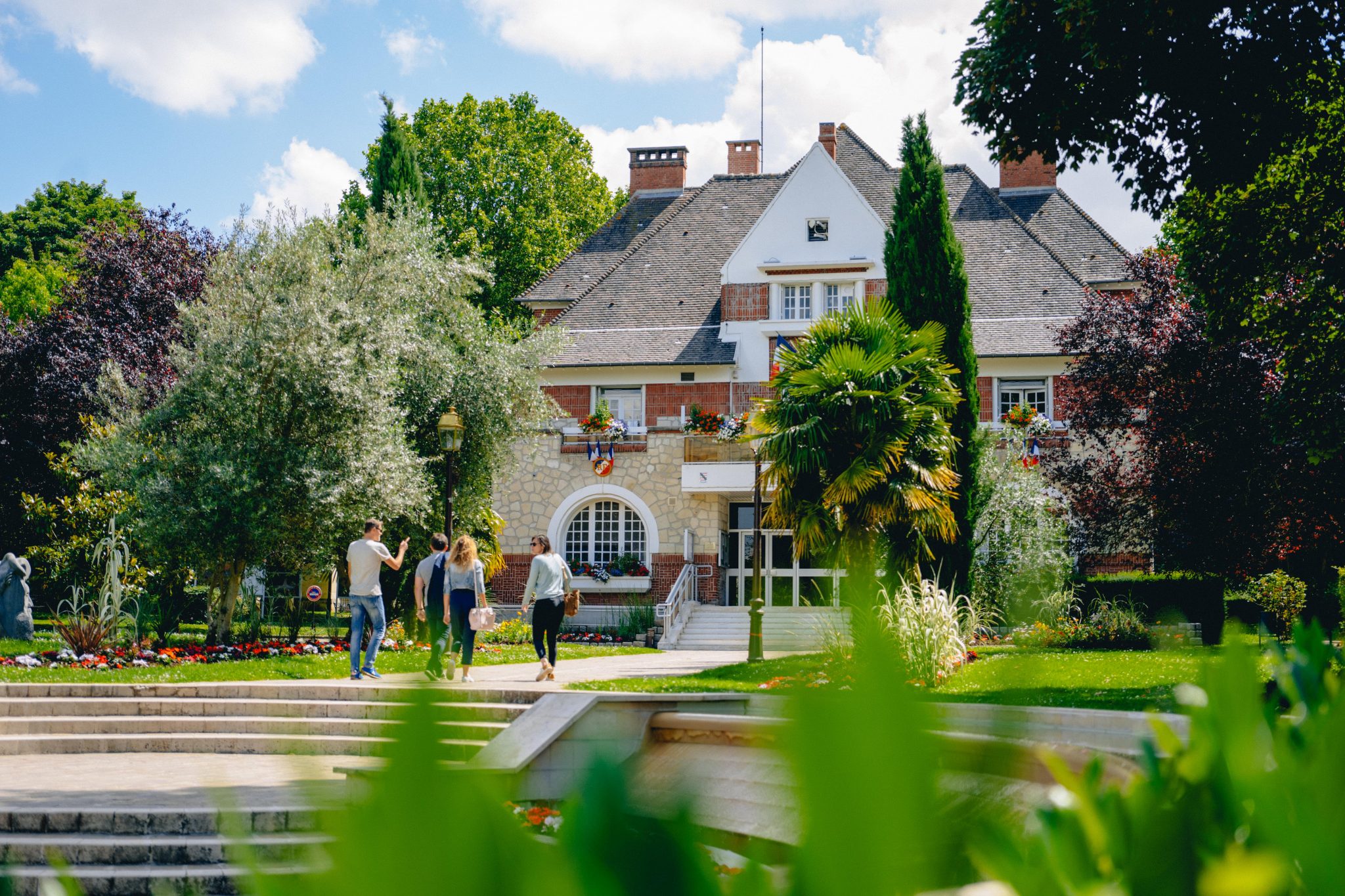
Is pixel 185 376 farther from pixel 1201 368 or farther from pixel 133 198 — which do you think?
pixel 133 198

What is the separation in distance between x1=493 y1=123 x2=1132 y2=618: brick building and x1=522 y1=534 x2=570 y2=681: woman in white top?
15152 millimetres

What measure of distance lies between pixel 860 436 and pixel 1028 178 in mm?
25745

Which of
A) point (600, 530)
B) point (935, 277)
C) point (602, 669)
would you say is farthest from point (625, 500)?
point (602, 669)

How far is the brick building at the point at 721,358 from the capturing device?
3008 centimetres

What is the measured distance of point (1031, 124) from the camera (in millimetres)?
14227

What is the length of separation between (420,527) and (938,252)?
1252 centimetres

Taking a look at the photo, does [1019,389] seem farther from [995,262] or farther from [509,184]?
[509,184]

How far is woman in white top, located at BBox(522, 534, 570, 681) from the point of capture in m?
13.8

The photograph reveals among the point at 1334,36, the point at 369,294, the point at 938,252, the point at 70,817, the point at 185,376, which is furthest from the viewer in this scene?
the point at 938,252

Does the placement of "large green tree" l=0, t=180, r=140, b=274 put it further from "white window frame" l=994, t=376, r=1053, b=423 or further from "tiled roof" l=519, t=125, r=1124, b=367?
"white window frame" l=994, t=376, r=1053, b=423

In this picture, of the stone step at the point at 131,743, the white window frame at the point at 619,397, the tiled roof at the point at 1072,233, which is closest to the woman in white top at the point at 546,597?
the stone step at the point at 131,743

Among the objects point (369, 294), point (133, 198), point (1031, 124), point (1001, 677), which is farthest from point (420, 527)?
point (133, 198)

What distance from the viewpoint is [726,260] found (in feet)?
116

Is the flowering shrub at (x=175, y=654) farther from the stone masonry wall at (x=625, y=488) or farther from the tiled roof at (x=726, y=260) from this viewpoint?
the tiled roof at (x=726, y=260)
